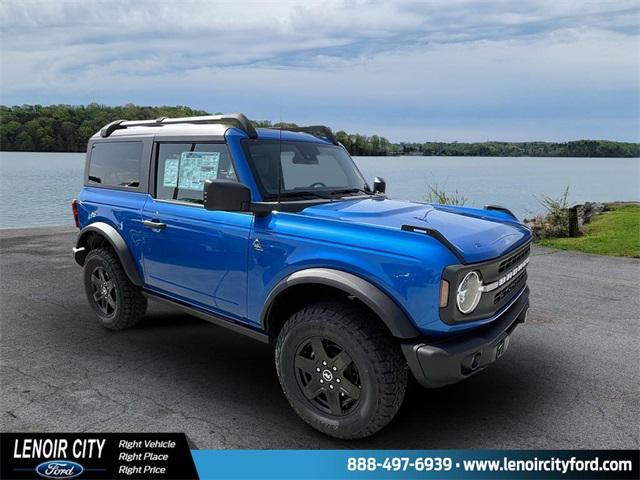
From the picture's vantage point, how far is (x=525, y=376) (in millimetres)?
4316

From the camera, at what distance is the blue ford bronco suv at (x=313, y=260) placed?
→ 300 cm

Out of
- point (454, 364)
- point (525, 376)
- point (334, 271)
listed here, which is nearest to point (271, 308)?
point (334, 271)

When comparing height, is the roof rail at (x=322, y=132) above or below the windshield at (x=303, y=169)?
above

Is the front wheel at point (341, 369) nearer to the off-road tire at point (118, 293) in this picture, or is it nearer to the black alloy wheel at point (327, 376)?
the black alloy wheel at point (327, 376)

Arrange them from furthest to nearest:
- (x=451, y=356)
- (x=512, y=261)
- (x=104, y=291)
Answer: (x=104, y=291) → (x=512, y=261) → (x=451, y=356)

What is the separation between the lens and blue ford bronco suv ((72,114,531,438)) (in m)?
3.00

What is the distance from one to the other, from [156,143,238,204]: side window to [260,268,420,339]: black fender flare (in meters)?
1.17

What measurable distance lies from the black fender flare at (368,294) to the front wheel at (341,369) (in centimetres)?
16

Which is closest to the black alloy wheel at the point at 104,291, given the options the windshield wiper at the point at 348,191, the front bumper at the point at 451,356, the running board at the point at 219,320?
the running board at the point at 219,320

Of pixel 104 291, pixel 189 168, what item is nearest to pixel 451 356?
pixel 189 168

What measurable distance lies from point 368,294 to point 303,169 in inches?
66.1

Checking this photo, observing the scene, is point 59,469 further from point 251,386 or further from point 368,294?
point 368,294

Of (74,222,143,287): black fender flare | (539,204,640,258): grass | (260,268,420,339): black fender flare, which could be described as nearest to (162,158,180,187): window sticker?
(74,222,143,287): black fender flare

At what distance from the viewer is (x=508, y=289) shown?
3668 millimetres
